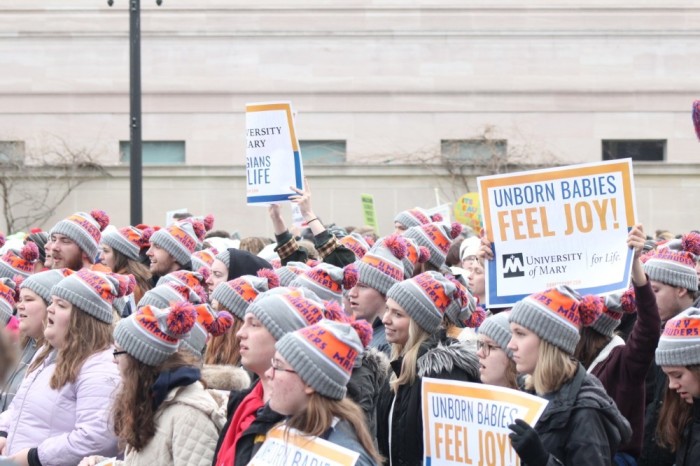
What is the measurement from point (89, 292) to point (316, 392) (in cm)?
216

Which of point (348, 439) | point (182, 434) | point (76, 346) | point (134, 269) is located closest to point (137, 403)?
point (182, 434)

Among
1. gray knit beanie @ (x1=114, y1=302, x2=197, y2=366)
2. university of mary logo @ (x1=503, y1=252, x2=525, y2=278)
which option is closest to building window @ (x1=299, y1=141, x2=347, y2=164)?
university of mary logo @ (x1=503, y1=252, x2=525, y2=278)

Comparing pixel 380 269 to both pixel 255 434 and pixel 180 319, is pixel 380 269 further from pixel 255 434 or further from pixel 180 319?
pixel 255 434

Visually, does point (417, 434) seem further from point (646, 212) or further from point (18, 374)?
point (646, 212)

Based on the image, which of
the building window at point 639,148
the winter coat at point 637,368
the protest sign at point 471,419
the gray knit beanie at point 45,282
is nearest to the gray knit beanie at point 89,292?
the gray knit beanie at point 45,282

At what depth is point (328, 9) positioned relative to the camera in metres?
27.0

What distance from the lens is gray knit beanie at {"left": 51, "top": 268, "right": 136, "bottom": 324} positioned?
6992mm

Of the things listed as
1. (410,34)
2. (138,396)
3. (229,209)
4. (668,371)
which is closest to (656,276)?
(668,371)

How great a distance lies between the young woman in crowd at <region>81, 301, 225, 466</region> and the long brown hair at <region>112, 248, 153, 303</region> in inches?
132

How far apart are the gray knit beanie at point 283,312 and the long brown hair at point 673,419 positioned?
1940mm

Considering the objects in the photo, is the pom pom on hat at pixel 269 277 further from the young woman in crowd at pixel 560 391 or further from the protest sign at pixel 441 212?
the protest sign at pixel 441 212

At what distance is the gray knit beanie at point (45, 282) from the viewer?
24.9 ft

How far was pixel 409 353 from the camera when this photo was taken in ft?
22.7

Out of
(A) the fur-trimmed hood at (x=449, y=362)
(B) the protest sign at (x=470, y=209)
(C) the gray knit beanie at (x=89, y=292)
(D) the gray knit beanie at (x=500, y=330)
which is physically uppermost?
(B) the protest sign at (x=470, y=209)
